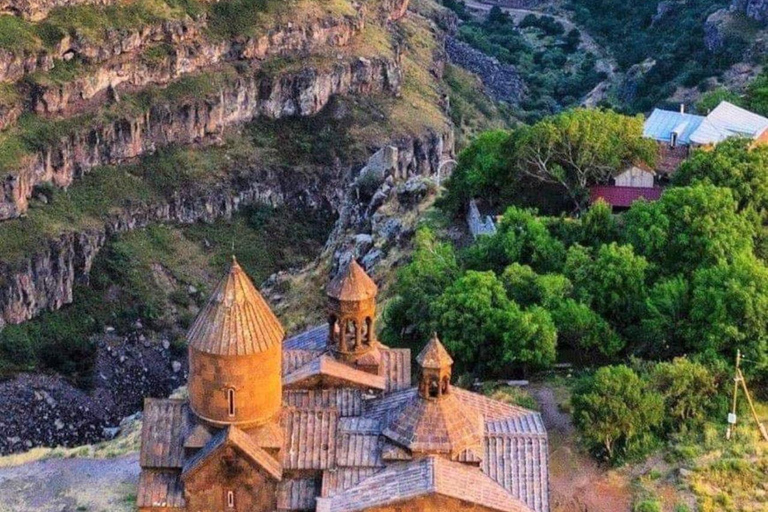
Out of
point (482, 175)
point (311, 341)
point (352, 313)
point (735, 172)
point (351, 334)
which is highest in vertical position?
point (352, 313)

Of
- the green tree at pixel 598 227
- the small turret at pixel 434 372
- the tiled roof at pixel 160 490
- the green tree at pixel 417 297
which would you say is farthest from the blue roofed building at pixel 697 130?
the tiled roof at pixel 160 490

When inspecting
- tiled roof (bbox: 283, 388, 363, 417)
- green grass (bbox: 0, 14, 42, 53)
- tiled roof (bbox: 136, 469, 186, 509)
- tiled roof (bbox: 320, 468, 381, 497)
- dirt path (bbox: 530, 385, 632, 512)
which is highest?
tiled roof (bbox: 283, 388, 363, 417)

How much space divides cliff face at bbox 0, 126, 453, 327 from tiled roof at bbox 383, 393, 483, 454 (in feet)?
129

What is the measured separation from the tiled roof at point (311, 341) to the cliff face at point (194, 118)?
174 ft

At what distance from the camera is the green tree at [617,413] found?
35281mm

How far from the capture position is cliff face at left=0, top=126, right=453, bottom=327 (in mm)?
80000

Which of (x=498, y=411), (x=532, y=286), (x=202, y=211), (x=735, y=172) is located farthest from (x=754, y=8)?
(x=498, y=411)

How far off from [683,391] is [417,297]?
11.8 meters

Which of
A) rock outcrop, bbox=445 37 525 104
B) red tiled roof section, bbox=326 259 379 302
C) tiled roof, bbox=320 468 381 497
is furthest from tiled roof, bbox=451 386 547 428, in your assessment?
rock outcrop, bbox=445 37 525 104

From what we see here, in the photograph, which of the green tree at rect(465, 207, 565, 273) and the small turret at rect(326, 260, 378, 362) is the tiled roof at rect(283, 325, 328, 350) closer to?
the small turret at rect(326, 260, 378, 362)

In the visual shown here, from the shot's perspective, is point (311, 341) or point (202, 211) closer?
point (311, 341)

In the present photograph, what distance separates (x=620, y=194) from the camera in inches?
2185

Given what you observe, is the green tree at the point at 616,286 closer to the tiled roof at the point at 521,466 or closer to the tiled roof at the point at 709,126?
the tiled roof at the point at 521,466

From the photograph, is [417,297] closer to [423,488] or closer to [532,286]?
[532,286]
